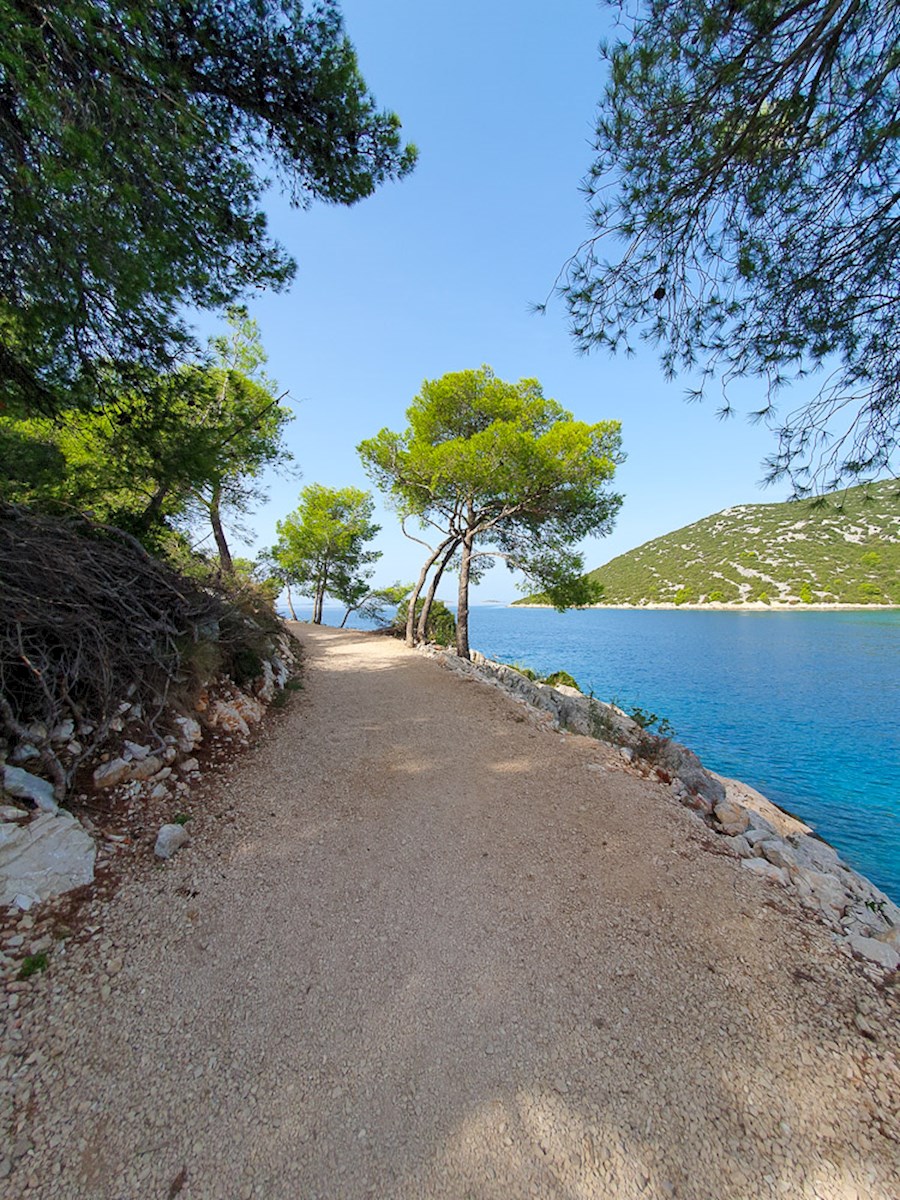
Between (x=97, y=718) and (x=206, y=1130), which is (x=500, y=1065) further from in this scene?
(x=97, y=718)

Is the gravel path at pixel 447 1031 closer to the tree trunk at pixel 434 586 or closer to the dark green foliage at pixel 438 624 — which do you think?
the tree trunk at pixel 434 586

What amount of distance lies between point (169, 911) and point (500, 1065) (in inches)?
82.6

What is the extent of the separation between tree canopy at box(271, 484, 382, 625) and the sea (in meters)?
8.00

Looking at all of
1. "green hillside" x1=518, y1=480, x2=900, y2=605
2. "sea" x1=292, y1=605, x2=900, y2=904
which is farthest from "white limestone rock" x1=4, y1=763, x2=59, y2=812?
"green hillside" x1=518, y1=480, x2=900, y2=605

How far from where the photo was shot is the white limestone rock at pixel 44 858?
2469mm

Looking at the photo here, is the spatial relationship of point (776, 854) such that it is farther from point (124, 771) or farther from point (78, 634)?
point (78, 634)

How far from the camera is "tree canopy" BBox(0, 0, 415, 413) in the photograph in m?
2.86

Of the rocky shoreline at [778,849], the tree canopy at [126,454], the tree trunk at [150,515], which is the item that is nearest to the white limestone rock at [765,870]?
the rocky shoreline at [778,849]

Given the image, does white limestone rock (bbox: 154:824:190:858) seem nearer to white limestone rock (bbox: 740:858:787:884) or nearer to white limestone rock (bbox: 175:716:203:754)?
white limestone rock (bbox: 175:716:203:754)

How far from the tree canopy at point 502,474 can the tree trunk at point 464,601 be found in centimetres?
3

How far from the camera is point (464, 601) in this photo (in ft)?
36.4

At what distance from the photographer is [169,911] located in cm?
264

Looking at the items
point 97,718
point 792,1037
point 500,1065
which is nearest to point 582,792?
point 792,1037

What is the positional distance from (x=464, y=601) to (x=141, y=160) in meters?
8.94
